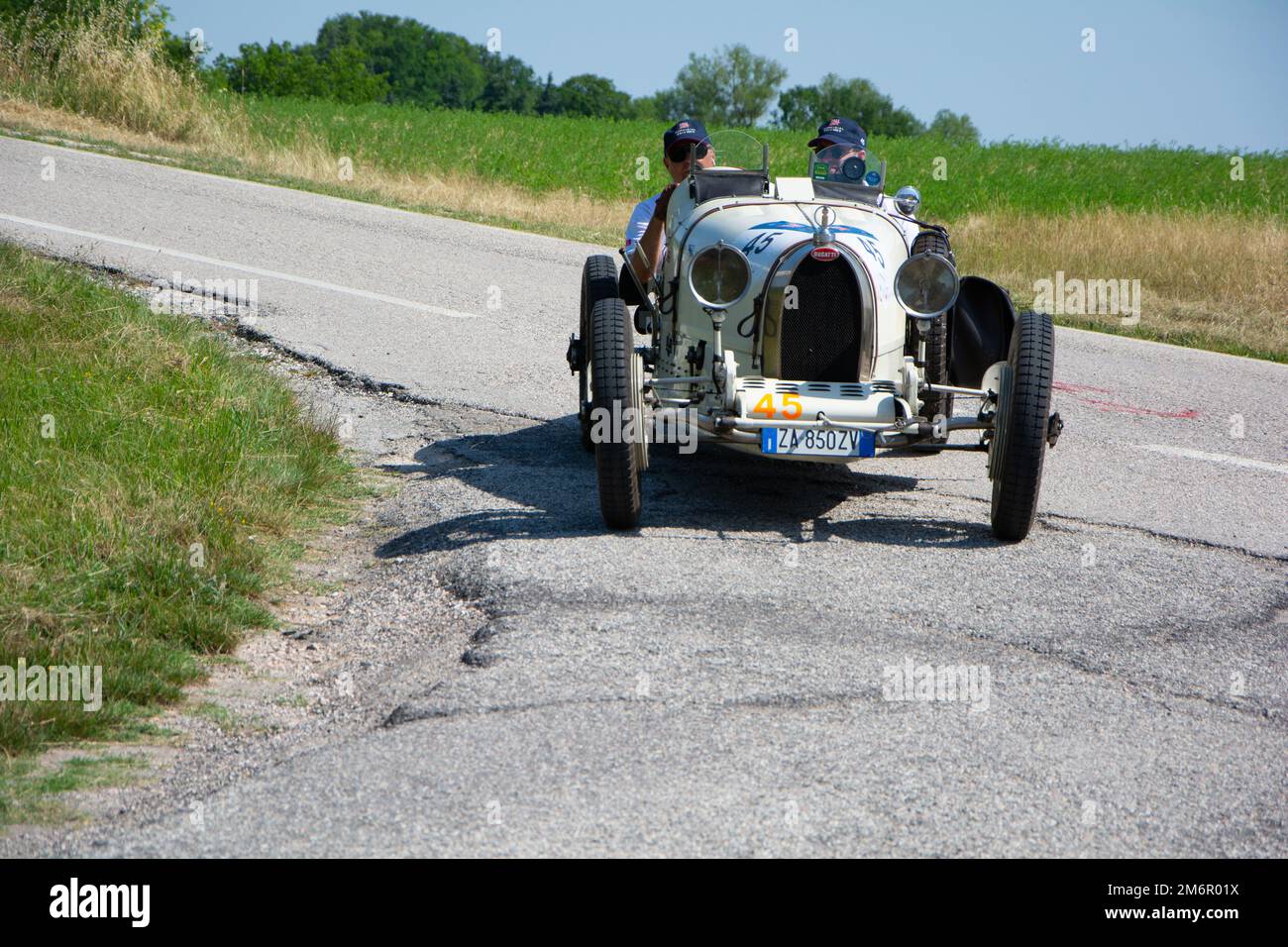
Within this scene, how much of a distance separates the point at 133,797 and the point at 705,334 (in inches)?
134

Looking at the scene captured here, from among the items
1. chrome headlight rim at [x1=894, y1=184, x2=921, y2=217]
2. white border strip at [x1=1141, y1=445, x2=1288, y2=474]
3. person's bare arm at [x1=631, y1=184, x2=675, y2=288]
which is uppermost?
chrome headlight rim at [x1=894, y1=184, x2=921, y2=217]

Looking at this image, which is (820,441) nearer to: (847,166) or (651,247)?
(651,247)

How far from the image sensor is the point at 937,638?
4410 mm

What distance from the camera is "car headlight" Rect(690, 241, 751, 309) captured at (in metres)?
5.67

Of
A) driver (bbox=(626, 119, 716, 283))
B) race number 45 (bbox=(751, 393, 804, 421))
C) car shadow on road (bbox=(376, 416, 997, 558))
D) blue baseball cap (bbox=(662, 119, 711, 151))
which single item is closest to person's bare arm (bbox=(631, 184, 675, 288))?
driver (bbox=(626, 119, 716, 283))

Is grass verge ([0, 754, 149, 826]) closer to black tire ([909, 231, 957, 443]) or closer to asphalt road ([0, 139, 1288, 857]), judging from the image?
asphalt road ([0, 139, 1288, 857])

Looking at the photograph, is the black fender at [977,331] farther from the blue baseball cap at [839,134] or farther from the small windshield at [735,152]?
the blue baseball cap at [839,134]

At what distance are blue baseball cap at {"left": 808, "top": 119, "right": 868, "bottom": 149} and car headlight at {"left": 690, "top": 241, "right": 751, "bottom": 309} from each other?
7.92 ft

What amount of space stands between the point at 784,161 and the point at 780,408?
881 inches

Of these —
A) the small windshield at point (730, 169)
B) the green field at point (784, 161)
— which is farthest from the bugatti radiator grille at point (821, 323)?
the green field at point (784, 161)

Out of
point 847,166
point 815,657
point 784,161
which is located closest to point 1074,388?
point 847,166

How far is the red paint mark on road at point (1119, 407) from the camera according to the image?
26.7 feet

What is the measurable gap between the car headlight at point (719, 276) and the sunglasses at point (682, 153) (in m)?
1.25
